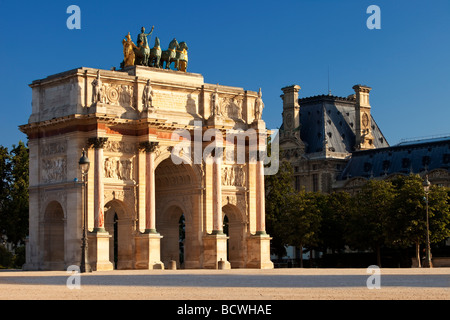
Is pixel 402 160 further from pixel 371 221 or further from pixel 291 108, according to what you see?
pixel 371 221

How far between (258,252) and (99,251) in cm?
1441

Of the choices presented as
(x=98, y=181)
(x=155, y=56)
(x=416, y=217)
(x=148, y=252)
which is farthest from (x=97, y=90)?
(x=416, y=217)

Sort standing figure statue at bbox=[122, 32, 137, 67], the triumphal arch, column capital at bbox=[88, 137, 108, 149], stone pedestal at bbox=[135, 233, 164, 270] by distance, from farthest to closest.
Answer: standing figure statue at bbox=[122, 32, 137, 67], stone pedestal at bbox=[135, 233, 164, 270], the triumphal arch, column capital at bbox=[88, 137, 108, 149]

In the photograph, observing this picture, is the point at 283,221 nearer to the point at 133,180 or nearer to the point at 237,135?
the point at 237,135

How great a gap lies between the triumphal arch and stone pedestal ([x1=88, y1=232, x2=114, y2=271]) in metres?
0.07

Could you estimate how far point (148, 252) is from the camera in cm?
6544

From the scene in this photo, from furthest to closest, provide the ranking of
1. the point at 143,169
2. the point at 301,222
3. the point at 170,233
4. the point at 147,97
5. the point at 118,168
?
1. the point at 301,222
2. the point at 170,233
3. the point at 143,169
4. the point at 147,97
5. the point at 118,168

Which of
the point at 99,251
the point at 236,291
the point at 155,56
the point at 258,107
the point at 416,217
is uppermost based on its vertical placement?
the point at 155,56

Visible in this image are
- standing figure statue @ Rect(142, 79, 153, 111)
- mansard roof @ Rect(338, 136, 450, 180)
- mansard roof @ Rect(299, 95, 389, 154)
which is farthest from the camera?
mansard roof @ Rect(299, 95, 389, 154)

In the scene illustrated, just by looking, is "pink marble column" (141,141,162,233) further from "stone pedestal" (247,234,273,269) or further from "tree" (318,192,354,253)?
"tree" (318,192,354,253)

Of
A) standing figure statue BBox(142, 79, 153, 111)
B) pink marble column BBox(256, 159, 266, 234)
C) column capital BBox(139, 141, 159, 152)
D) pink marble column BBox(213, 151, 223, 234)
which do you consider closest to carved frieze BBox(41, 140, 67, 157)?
column capital BBox(139, 141, 159, 152)

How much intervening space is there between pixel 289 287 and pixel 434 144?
106918 millimetres

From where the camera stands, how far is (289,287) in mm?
35156

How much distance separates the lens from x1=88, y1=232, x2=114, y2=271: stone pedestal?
204 ft
